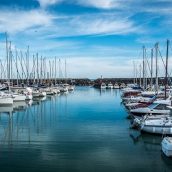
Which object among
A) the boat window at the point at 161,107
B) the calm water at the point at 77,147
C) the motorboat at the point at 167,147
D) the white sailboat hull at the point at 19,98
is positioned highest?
the boat window at the point at 161,107

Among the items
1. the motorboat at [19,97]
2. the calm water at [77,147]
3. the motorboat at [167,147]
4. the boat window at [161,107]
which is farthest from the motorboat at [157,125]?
the motorboat at [19,97]

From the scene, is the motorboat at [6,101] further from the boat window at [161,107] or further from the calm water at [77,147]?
the boat window at [161,107]

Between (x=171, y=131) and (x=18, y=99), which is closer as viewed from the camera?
(x=171, y=131)

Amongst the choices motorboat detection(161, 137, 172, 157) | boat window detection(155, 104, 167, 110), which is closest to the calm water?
motorboat detection(161, 137, 172, 157)

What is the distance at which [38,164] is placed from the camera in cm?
1669

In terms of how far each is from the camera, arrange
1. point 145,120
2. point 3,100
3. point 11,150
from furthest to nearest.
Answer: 1. point 3,100
2. point 145,120
3. point 11,150

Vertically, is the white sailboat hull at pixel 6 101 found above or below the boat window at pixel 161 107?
below

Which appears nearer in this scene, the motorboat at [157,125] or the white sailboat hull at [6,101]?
the motorboat at [157,125]

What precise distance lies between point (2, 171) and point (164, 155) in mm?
7448

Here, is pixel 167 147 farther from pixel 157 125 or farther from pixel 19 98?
pixel 19 98

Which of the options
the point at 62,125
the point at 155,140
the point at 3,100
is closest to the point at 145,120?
the point at 155,140

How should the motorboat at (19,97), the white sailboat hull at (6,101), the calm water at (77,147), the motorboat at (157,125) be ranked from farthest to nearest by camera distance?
the motorboat at (19,97) < the white sailboat hull at (6,101) < the motorboat at (157,125) < the calm water at (77,147)

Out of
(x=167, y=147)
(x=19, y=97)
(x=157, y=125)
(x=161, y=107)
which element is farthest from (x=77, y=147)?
(x=19, y=97)

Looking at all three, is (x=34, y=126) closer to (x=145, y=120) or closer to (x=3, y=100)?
(x=145, y=120)
